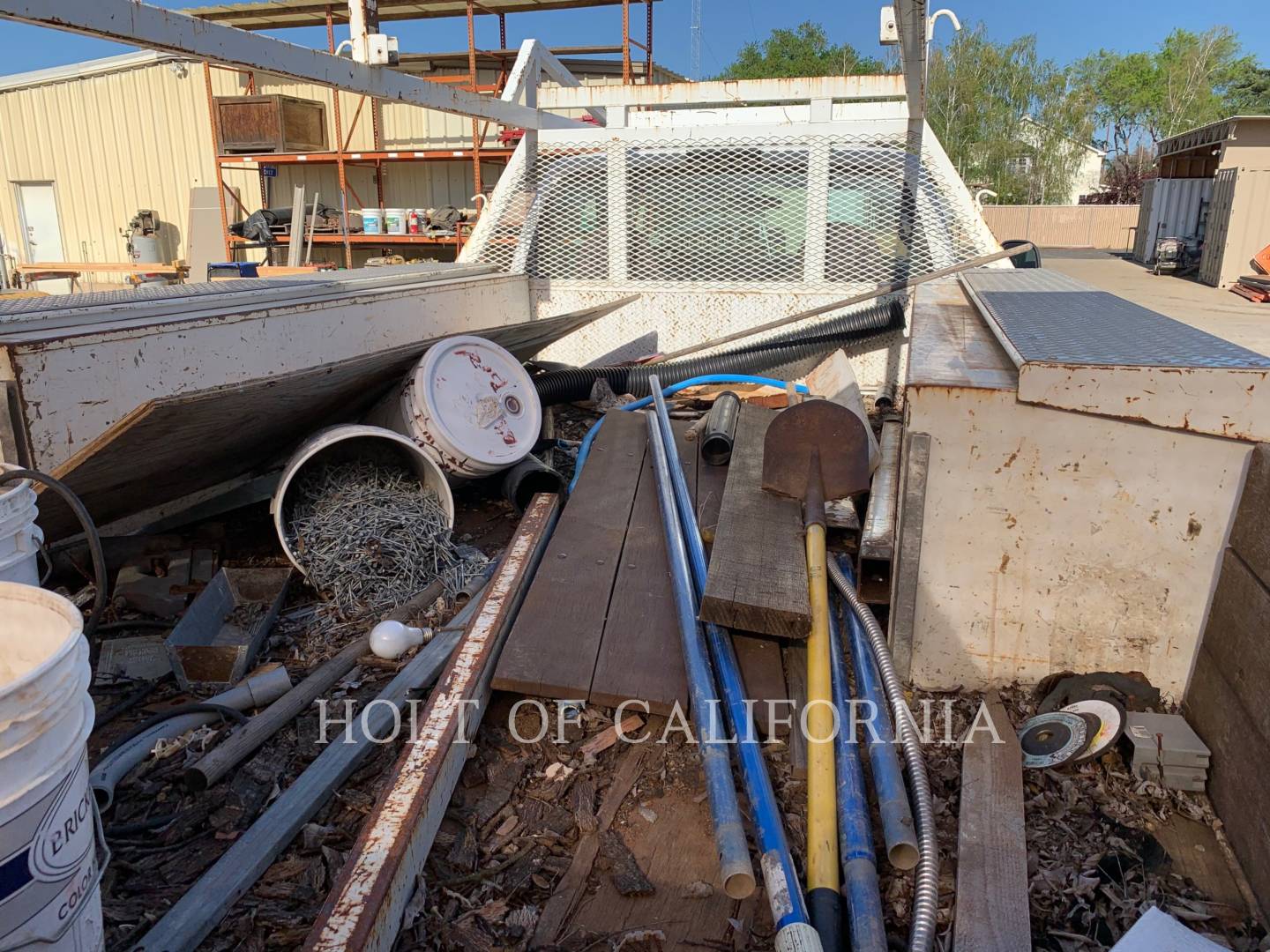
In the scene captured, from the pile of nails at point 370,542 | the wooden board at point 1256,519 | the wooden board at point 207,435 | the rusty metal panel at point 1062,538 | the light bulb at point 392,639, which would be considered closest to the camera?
the wooden board at point 1256,519

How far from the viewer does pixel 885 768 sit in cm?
237

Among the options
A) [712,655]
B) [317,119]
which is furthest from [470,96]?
[317,119]

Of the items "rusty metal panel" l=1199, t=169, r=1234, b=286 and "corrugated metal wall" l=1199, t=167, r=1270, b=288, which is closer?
"corrugated metal wall" l=1199, t=167, r=1270, b=288

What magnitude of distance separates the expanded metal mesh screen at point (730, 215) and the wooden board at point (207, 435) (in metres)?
3.09

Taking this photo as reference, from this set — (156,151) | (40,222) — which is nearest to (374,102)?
(156,151)

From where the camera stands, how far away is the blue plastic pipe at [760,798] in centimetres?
186

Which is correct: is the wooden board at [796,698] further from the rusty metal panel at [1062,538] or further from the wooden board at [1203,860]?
the wooden board at [1203,860]

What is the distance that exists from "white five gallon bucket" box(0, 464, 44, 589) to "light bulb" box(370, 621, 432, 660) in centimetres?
112

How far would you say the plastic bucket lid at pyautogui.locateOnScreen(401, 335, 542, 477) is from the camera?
4492 millimetres

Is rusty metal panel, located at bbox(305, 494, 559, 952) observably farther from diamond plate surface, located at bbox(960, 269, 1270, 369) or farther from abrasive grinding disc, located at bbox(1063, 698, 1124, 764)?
diamond plate surface, located at bbox(960, 269, 1270, 369)

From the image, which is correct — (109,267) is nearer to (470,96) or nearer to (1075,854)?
(470,96)

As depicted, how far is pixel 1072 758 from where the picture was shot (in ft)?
8.16

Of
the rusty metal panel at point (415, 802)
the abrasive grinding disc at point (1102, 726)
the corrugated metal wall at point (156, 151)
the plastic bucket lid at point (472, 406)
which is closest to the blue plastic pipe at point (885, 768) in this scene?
the abrasive grinding disc at point (1102, 726)

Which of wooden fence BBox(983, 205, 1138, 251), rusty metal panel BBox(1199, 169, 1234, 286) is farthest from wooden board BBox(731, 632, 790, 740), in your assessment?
wooden fence BBox(983, 205, 1138, 251)
